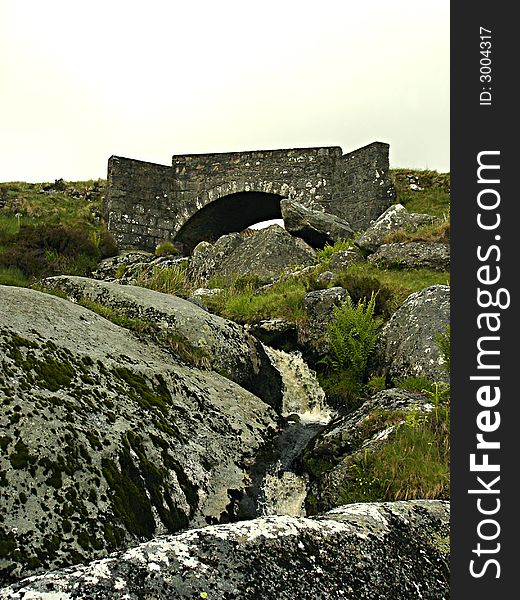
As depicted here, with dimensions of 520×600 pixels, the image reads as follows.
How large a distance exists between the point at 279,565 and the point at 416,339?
20.0 ft

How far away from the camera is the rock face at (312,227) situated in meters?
17.1

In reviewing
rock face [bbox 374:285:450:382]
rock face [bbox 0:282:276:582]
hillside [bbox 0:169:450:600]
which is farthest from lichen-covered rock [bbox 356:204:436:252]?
rock face [bbox 0:282:276:582]

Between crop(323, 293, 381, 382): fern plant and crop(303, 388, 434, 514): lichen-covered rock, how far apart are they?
1.49 meters

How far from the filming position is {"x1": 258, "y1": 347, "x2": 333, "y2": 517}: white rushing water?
605 cm

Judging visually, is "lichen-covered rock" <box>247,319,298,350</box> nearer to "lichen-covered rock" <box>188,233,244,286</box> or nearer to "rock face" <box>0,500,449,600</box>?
"lichen-covered rock" <box>188,233,244,286</box>

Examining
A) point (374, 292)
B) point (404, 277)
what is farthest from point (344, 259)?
point (374, 292)

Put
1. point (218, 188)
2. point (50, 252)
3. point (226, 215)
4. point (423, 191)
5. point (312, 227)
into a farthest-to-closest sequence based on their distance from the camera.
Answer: point (226, 215) < point (218, 188) < point (423, 191) < point (50, 252) < point (312, 227)

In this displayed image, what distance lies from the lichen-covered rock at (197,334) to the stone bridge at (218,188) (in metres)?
11.9

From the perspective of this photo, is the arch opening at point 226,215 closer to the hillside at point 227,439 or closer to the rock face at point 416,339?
the hillside at point 227,439

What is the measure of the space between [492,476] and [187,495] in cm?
277

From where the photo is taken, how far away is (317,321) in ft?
33.4

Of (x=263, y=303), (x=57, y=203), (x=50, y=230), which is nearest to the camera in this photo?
(x=263, y=303)

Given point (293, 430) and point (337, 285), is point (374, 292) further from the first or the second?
point (293, 430)

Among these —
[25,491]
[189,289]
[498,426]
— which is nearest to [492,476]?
[498,426]
